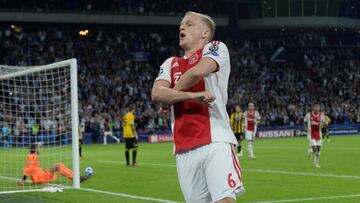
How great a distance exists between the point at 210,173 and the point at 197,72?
76 cm

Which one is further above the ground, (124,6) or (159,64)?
(124,6)

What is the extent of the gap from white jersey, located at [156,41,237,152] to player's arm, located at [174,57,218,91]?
0.19 ft

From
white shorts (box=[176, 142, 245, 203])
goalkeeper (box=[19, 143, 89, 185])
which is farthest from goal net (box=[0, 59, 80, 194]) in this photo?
white shorts (box=[176, 142, 245, 203])

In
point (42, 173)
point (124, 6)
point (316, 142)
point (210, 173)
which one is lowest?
point (42, 173)

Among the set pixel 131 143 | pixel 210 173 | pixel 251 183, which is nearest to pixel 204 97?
pixel 210 173

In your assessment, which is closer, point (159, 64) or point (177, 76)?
point (177, 76)

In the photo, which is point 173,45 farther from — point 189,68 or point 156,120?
point 189,68

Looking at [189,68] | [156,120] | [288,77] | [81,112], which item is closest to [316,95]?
[288,77]

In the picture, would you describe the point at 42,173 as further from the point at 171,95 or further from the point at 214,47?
the point at 214,47

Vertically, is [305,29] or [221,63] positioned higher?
[305,29]

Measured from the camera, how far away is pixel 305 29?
61.0 metres

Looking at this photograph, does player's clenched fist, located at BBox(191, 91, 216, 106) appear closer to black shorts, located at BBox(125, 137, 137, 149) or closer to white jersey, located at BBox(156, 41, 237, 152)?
white jersey, located at BBox(156, 41, 237, 152)

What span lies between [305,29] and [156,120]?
2217cm

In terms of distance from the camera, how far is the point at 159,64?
5447cm
